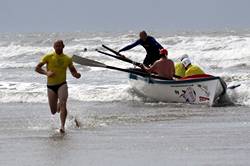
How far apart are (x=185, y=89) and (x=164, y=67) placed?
Answer: 2.39 ft

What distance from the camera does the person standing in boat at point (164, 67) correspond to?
59.7ft

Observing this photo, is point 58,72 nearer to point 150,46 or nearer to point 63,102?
point 63,102

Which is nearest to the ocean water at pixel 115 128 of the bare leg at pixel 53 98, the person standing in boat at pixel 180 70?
the bare leg at pixel 53 98

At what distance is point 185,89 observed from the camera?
17938mm

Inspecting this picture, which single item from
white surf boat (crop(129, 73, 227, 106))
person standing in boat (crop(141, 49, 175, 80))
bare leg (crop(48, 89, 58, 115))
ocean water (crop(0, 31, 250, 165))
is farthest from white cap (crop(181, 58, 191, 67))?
bare leg (crop(48, 89, 58, 115))

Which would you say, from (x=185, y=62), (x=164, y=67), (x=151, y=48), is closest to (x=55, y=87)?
(x=164, y=67)

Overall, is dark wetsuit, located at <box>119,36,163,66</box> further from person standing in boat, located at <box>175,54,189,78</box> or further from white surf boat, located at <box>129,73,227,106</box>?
person standing in boat, located at <box>175,54,189,78</box>

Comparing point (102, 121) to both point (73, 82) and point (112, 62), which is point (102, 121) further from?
point (112, 62)

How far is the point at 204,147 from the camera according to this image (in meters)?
10.9

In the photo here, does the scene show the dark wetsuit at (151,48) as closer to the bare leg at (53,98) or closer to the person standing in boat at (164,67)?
the person standing in boat at (164,67)

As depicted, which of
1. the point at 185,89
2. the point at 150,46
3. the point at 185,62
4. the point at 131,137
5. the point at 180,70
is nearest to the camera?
the point at 131,137

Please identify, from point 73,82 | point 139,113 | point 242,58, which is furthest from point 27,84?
point 242,58

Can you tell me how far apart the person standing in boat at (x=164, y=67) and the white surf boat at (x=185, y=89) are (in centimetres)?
17

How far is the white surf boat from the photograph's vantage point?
57.3ft
